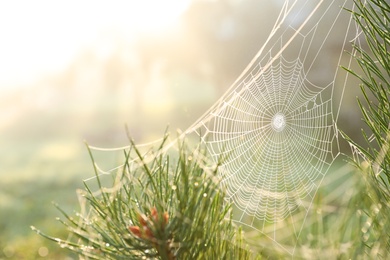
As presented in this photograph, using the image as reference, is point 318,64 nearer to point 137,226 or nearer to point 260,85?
point 260,85

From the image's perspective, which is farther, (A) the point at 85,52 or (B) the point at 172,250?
(A) the point at 85,52

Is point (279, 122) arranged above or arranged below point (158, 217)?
above

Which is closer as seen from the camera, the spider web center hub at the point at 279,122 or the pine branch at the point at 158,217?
the pine branch at the point at 158,217

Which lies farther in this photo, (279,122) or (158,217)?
(279,122)

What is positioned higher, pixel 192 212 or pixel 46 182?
pixel 46 182

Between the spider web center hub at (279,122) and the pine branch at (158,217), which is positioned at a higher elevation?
the spider web center hub at (279,122)

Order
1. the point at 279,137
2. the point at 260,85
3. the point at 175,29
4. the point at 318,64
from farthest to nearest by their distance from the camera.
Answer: the point at 175,29
the point at 318,64
the point at 279,137
the point at 260,85

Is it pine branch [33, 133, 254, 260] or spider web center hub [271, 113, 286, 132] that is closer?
pine branch [33, 133, 254, 260]

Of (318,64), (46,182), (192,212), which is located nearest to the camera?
(192,212)

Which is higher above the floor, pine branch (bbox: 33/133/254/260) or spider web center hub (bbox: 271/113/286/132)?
spider web center hub (bbox: 271/113/286/132)

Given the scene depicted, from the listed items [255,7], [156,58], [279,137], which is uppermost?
[156,58]

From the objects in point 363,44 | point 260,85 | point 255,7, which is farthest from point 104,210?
point 255,7
